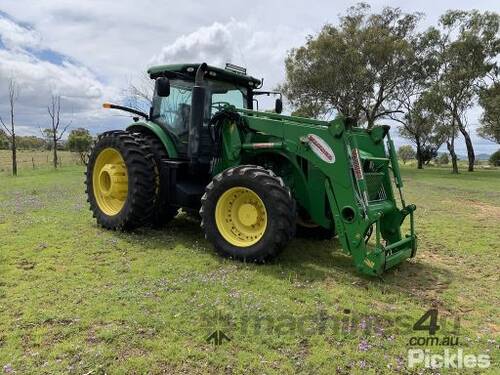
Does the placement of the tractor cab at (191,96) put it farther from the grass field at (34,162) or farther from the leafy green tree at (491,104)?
the leafy green tree at (491,104)

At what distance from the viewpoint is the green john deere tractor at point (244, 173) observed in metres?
5.64

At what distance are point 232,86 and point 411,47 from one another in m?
29.9

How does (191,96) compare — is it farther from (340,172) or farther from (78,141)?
(78,141)

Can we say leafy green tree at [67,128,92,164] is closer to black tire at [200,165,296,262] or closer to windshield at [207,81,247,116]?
windshield at [207,81,247,116]

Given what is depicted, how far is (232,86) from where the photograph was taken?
7832mm

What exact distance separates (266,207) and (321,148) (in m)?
1.07

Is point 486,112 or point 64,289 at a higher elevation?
point 486,112

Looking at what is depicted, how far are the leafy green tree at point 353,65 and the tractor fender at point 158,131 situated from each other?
26823 millimetres

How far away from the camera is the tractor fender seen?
24.7 feet

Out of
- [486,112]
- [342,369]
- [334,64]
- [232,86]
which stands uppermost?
[334,64]

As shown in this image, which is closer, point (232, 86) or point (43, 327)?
point (43, 327)

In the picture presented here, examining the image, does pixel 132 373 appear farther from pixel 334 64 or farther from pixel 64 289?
pixel 334 64

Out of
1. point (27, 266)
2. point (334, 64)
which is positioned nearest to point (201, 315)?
point (27, 266)

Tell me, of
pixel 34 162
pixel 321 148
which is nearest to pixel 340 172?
pixel 321 148
